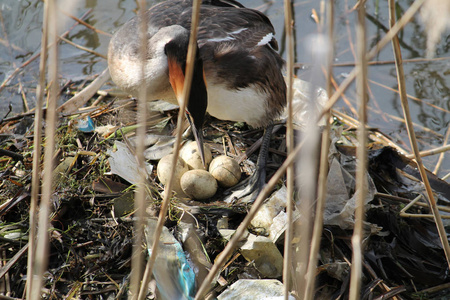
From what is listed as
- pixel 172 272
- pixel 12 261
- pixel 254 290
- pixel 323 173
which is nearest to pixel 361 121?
pixel 323 173

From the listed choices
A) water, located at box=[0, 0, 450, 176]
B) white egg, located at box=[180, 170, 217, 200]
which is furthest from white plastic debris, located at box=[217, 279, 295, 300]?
water, located at box=[0, 0, 450, 176]

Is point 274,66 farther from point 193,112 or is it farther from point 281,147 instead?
point 193,112

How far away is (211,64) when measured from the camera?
267 cm

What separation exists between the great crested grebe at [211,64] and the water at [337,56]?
3.07 ft

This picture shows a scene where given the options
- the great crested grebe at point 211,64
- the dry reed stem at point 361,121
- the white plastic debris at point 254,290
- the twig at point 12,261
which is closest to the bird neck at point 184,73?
the great crested grebe at point 211,64

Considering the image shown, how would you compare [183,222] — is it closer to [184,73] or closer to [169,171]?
[169,171]

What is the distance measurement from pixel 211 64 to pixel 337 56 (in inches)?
71.1

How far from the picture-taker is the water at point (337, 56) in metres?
3.61

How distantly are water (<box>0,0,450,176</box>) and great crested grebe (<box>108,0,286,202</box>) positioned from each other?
36.9 inches

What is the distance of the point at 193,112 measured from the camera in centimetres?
254

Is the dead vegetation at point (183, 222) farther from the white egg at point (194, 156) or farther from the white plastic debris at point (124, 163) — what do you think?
the white egg at point (194, 156)

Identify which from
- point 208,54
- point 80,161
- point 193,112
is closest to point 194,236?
point 193,112

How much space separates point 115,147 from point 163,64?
0.55 m

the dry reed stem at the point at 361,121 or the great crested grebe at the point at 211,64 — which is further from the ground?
the dry reed stem at the point at 361,121
